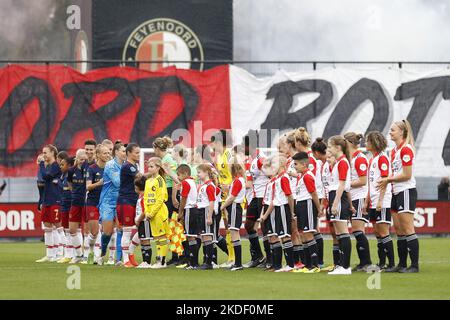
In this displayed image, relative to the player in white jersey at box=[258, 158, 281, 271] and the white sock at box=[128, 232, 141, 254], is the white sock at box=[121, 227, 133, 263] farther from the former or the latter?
the player in white jersey at box=[258, 158, 281, 271]

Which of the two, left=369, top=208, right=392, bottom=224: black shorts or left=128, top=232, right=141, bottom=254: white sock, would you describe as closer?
left=369, top=208, right=392, bottom=224: black shorts

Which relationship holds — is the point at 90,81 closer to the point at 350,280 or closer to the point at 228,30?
the point at 228,30

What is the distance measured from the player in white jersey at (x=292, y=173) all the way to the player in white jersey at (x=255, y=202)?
102 centimetres

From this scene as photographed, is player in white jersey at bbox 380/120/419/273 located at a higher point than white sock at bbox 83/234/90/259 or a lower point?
higher

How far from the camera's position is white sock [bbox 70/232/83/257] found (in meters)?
21.6

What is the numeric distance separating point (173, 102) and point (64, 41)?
13532mm

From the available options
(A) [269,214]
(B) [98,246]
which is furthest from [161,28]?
(A) [269,214]

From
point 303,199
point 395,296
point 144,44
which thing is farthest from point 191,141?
point 395,296

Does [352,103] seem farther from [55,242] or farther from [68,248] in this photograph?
[68,248]

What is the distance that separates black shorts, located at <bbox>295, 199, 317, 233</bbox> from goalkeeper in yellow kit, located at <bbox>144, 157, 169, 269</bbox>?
2.43 metres

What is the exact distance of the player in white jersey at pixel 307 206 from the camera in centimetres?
1811

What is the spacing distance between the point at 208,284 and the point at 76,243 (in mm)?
5792

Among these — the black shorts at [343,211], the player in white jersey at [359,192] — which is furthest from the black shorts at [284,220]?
the player in white jersey at [359,192]

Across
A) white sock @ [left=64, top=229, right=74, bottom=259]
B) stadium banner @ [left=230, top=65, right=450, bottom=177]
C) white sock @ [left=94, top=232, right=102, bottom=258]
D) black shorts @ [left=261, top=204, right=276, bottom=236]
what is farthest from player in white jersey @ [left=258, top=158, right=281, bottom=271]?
stadium banner @ [left=230, top=65, right=450, bottom=177]
